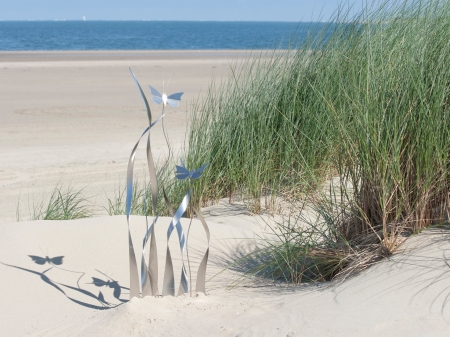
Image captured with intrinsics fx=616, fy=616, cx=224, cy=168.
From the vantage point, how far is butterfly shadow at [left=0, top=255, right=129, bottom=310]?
260 cm

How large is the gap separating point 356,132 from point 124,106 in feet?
29.1

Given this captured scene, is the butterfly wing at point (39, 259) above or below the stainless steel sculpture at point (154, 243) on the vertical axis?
below

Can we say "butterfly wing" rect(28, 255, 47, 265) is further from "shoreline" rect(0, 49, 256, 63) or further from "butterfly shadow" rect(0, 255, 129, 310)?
"shoreline" rect(0, 49, 256, 63)

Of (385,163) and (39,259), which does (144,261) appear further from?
(385,163)

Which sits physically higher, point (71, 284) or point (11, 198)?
point (71, 284)

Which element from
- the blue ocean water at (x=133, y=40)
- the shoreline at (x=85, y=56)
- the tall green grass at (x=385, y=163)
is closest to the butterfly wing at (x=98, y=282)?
the tall green grass at (x=385, y=163)

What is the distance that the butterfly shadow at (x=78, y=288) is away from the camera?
2.60 metres

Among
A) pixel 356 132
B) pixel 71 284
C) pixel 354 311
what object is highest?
pixel 356 132

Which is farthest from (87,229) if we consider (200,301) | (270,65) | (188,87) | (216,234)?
(188,87)

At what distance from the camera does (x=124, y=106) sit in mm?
11102

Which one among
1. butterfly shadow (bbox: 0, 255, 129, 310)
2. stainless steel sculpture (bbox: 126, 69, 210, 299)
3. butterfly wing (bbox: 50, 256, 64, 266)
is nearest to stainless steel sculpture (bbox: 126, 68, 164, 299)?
stainless steel sculpture (bbox: 126, 69, 210, 299)

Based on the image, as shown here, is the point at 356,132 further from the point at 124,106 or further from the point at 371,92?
the point at 124,106

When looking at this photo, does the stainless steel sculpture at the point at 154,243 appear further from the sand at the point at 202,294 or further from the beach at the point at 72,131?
the beach at the point at 72,131

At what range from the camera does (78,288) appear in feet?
8.88
